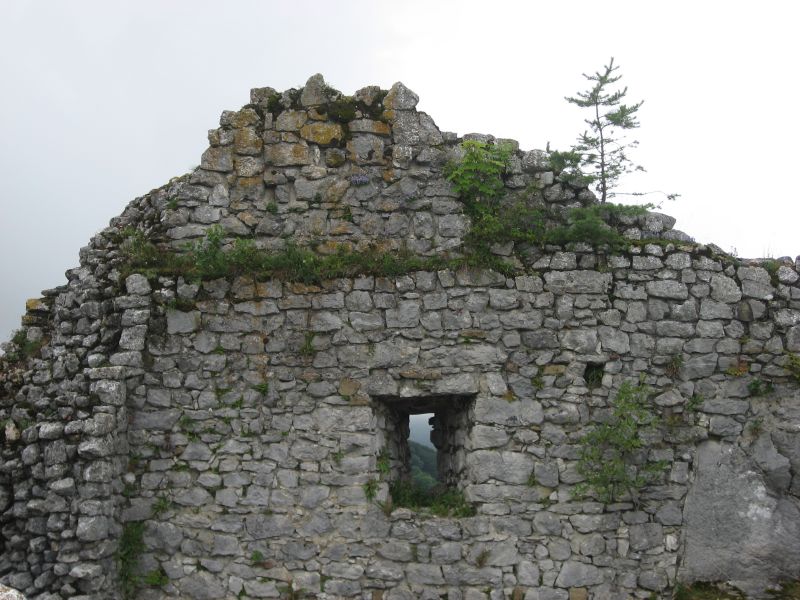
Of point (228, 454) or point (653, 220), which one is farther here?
point (653, 220)

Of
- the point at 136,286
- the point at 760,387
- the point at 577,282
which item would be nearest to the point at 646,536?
the point at 760,387

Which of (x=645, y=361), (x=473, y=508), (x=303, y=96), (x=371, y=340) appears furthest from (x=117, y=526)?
(x=645, y=361)

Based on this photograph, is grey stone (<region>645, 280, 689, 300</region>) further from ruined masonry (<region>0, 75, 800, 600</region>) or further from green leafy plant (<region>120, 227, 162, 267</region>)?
green leafy plant (<region>120, 227, 162, 267</region>)

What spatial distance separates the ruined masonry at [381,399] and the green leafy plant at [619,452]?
12cm

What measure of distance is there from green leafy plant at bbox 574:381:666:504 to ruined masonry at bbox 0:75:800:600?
0.12 m

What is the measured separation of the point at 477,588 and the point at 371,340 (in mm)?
2578

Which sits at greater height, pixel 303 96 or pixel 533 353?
pixel 303 96

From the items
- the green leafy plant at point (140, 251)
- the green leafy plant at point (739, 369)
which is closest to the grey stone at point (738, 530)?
the green leafy plant at point (739, 369)

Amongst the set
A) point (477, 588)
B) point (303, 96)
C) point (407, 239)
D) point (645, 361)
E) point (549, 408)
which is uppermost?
point (303, 96)

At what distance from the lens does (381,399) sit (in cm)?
692

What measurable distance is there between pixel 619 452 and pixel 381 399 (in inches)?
94.2

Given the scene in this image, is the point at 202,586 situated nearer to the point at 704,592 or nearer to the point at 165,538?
the point at 165,538

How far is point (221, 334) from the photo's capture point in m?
6.89

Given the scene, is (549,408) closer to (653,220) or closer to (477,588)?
(477,588)
